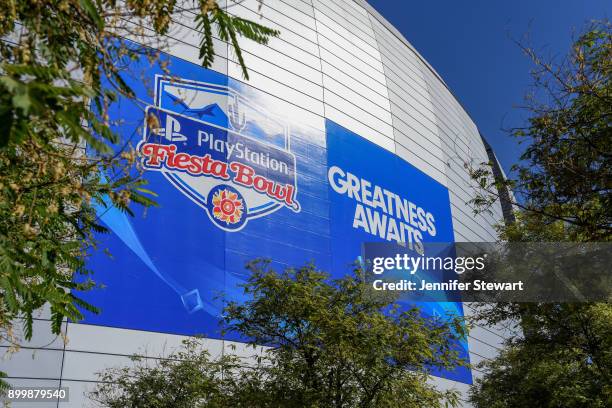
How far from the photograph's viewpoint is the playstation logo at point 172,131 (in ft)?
79.6

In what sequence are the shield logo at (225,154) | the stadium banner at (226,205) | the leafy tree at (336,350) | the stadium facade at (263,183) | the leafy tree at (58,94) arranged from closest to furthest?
the leafy tree at (58,94), the leafy tree at (336,350), the stadium facade at (263,183), the stadium banner at (226,205), the shield logo at (225,154)

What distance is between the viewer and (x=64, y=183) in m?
4.26

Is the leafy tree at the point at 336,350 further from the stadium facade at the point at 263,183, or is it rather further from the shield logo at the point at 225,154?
the shield logo at the point at 225,154

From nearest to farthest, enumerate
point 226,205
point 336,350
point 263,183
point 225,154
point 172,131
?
point 336,350, point 172,131, point 226,205, point 225,154, point 263,183

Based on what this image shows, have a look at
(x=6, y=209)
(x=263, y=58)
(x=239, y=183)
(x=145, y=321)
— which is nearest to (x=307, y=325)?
(x=6, y=209)

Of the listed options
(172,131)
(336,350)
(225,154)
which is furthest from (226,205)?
(336,350)

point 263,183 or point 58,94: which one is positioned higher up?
point 263,183

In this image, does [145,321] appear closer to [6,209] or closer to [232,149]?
[232,149]

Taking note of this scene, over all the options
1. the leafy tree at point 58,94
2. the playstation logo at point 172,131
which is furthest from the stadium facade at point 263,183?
the leafy tree at point 58,94

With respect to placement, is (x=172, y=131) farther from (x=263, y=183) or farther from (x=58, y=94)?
(x=58, y=94)

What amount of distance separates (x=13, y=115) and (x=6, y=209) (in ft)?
9.98

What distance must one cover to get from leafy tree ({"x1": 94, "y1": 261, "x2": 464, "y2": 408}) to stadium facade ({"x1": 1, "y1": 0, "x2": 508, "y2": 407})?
5272 millimetres

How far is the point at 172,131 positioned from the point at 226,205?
3823 millimetres

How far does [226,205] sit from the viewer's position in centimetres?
2492
